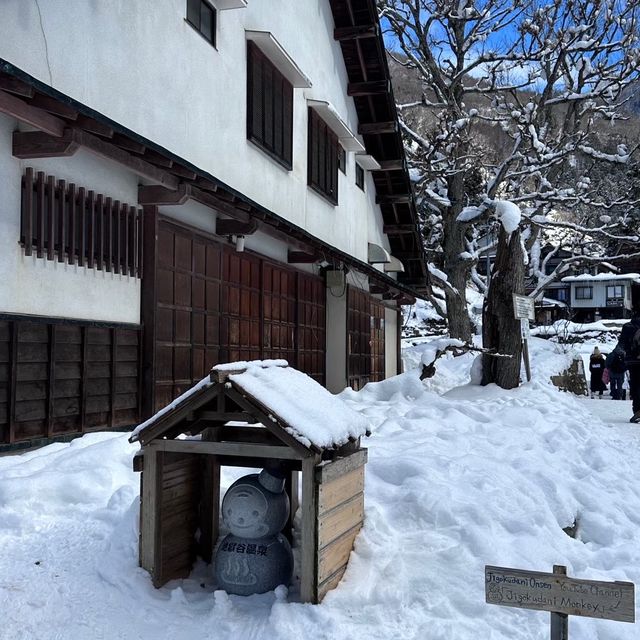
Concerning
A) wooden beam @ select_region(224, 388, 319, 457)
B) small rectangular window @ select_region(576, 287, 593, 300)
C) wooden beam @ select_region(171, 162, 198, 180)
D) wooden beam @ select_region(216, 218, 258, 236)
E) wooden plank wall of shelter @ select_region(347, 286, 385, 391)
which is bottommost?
wooden beam @ select_region(224, 388, 319, 457)

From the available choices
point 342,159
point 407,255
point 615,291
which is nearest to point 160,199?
point 342,159

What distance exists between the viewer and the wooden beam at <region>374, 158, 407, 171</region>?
16203 mm

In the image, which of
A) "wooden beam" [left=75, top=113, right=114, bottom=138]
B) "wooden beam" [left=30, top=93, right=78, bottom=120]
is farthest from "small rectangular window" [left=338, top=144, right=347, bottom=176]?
"wooden beam" [left=30, top=93, right=78, bottom=120]

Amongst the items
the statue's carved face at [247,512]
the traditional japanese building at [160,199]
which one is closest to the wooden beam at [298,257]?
the traditional japanese building at [160,199]

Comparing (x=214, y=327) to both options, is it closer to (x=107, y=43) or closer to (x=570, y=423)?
(x=107, y=43)

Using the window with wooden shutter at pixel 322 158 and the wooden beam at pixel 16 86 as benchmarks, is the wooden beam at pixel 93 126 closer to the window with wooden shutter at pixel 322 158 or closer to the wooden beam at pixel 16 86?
the wooden beam at pixel 16 86

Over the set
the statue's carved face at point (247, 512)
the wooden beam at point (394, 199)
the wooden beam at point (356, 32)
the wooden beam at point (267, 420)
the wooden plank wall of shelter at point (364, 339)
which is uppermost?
the wooden beam at point (356, 32)

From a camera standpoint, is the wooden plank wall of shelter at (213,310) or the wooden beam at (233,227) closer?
the wooden plank wall of shelter at (213,310)

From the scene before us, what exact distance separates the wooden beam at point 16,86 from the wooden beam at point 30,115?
0.55ft

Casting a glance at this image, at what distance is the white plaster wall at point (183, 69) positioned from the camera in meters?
5.99

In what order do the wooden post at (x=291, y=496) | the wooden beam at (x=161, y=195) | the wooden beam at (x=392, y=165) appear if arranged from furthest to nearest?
the wooden beam at (x=392, y=165) → the wooden beam at (x=161, y=195) → the wooden post at (x=291, y=496)

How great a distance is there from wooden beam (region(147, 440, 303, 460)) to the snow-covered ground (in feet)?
2.23

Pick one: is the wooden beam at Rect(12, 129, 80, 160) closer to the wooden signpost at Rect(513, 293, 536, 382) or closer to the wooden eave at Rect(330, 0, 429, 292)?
the wooden signpost at Rect(513, 293, 536, 382)

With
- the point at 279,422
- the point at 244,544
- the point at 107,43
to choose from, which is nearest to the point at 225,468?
the point at 244,544
